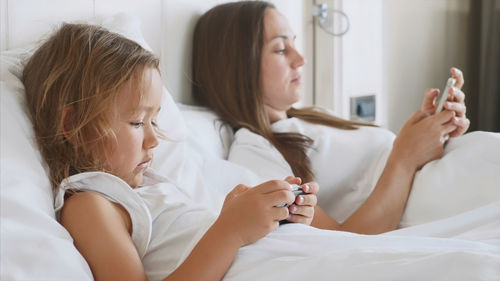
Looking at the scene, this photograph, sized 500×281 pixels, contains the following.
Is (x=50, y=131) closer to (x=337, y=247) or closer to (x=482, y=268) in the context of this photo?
(x=337, y=247)

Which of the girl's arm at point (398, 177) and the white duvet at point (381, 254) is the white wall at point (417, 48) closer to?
the girl's arm at point (398, 177)

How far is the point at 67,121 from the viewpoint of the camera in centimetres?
93

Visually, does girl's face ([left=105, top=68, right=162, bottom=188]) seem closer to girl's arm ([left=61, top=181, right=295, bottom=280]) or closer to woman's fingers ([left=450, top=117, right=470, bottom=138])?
girl's arm ([left=61, top=181, right=295, bottom=280])

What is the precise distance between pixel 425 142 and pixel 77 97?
774mm

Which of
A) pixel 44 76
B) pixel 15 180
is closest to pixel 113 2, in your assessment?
pixel 44 76

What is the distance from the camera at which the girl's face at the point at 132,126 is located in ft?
3.07

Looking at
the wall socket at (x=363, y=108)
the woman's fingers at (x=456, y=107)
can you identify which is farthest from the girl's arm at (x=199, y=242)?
the wall socket at (x=363, y=108)

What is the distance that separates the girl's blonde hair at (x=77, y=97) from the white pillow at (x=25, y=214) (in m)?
0.03

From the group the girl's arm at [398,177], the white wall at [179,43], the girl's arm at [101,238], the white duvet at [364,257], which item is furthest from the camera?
the white wall at [179,43]

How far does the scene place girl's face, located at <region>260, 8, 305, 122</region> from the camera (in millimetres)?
1625

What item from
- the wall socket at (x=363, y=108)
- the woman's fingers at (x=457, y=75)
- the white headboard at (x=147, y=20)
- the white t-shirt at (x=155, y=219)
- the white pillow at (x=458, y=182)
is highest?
the white headboard at (x=147, y=20)

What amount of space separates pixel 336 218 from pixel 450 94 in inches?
15.1

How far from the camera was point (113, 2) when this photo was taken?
1.39 meters

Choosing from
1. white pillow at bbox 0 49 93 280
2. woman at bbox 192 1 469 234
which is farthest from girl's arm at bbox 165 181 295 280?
woman at bbox 192 1 469 234
